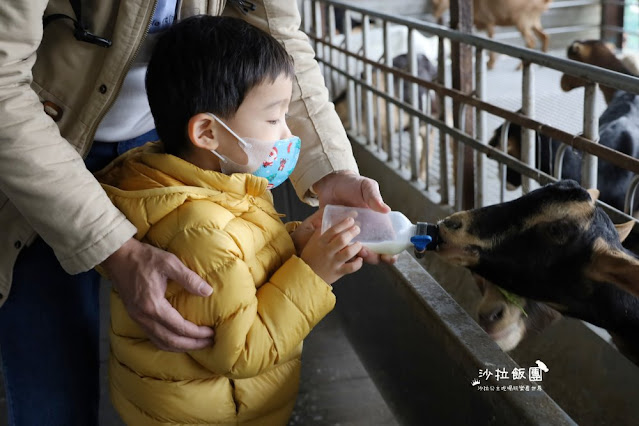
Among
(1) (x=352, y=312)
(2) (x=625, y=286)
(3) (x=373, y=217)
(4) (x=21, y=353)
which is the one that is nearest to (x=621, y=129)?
(1) (x=352, y=312)

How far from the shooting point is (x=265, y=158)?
1.43 meters

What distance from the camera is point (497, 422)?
1481 mm

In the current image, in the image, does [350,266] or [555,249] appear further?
[555,249]

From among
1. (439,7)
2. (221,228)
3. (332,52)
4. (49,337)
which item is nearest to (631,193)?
(221,228)

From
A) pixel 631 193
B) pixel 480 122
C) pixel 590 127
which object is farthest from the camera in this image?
pixel 480 122

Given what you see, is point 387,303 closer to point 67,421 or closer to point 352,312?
point 352,312

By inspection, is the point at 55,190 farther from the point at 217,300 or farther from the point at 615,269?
the point at 615,269

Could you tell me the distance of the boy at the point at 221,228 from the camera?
130 cm

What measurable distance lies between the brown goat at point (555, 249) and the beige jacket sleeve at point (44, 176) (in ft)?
2.91

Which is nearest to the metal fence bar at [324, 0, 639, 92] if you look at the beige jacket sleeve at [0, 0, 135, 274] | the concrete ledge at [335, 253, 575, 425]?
the concrete ledge at [335, 253, 575, 425]

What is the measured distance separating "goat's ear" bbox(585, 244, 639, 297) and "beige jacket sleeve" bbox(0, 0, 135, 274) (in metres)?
1.11

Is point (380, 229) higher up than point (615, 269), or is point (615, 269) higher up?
point (380, 229)

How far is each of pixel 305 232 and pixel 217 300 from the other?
0.35 metres

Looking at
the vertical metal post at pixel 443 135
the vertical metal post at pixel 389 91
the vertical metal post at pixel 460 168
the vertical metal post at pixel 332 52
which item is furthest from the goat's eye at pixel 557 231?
the vertical metal post at pixel 332 52
